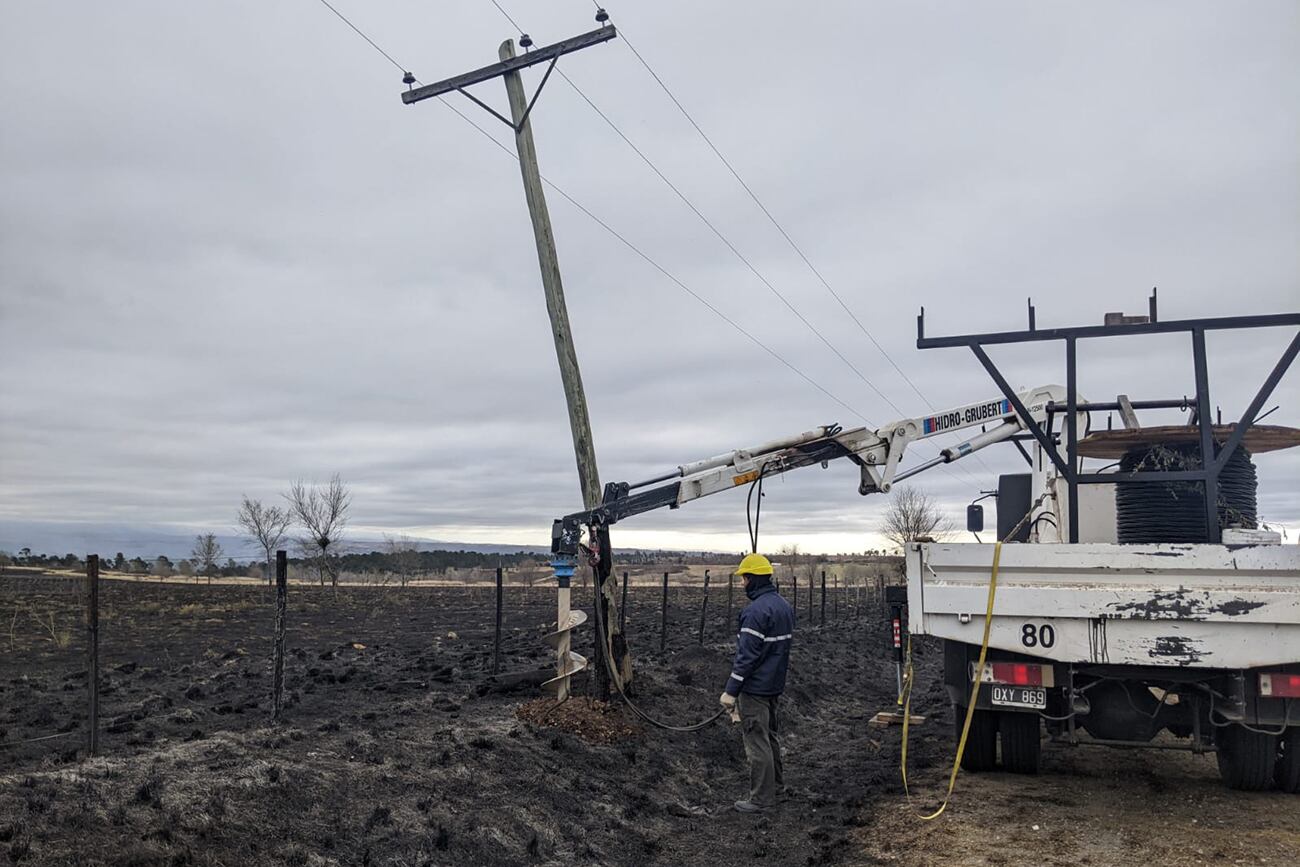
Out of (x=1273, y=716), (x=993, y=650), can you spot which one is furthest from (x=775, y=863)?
(x=1273, y=716)

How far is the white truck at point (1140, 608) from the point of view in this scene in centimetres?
705

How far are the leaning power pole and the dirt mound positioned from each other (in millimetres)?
267

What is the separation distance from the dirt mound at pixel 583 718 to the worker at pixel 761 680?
1.81 meters

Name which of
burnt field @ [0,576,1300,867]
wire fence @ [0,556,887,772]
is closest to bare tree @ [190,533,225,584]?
wire fence @ [0,556,887,772]

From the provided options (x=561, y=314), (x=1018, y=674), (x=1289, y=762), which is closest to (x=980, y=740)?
(x=1018, y=674)

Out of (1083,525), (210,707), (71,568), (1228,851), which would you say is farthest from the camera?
(71,568)

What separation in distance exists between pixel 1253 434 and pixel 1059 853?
487 cm

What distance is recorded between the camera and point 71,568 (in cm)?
7319

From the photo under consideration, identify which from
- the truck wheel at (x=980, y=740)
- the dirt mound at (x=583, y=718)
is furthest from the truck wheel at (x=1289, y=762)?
the dirt mound at (x=583, y=718)

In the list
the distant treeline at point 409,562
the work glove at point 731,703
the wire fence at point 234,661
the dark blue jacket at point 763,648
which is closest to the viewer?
the work glove at point 731,703

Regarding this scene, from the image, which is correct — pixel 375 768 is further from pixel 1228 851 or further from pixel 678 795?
pixel 1228 851

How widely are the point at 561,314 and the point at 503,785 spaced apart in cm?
493

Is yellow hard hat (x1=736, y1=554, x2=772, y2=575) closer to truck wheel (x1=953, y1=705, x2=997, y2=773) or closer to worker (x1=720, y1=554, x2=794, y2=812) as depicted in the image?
worker (x1=720, y1=554, x2=794, y2=812)

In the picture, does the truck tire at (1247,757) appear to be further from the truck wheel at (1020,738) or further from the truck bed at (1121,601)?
the truck wheel at (1020,738)
